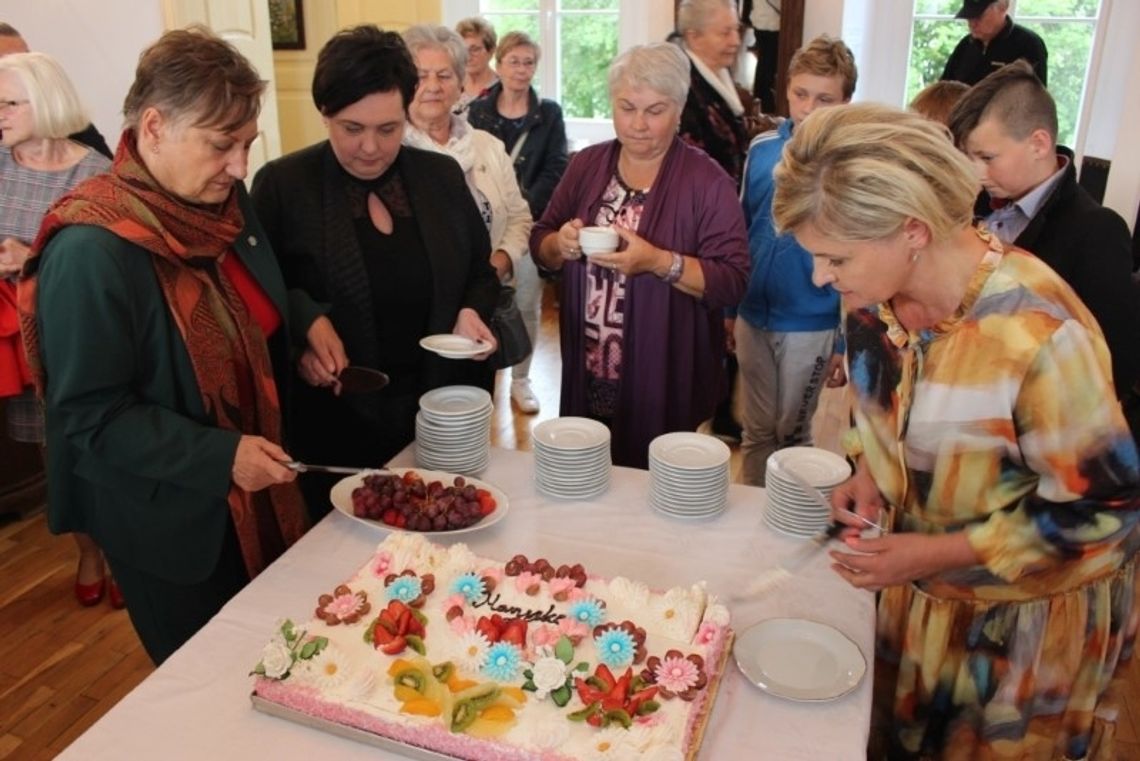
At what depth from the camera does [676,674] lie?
124 cm

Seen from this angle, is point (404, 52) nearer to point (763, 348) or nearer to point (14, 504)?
point (763, 348)

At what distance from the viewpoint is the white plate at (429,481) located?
1.66m

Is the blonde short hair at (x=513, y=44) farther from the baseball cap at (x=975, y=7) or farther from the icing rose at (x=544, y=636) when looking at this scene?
the icing rose at (x=544, y=636)

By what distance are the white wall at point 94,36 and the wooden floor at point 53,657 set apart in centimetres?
201

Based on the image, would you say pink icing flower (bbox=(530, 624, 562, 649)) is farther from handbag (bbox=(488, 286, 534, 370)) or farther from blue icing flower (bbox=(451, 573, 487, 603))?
handbag (bbox=(488, 286, 534, 370))

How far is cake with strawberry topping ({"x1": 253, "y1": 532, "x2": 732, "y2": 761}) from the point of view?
1.16 meters

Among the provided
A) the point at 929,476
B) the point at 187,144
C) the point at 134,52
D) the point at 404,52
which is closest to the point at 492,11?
the point at 134,52

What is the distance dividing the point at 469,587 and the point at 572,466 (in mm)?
457

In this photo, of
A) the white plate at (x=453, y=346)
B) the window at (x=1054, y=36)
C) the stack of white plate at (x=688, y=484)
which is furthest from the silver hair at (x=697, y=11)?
the window at (x=1054, y=36)

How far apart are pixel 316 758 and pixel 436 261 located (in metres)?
1.21

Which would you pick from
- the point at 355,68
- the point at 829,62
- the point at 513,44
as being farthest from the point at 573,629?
the point at 513,44

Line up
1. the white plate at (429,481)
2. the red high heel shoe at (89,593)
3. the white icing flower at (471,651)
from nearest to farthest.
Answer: the white icing flower at (471,651), the white plate at (429,481), the red high heel shoe at (89,593)

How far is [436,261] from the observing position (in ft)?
6.93

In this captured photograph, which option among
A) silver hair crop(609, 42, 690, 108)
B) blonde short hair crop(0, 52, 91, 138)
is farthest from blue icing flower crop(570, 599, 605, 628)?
blonde short hair crop(0, 52, 91, 138)
